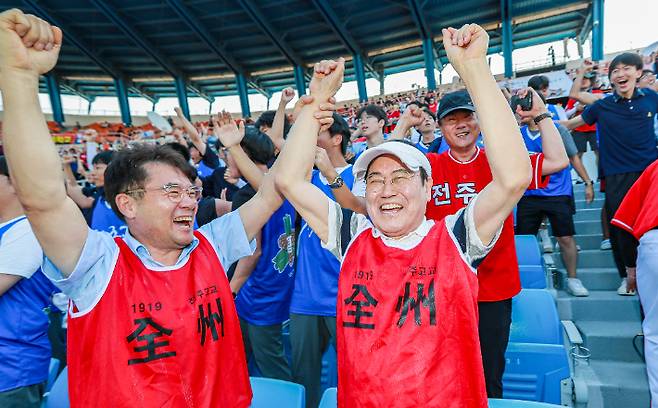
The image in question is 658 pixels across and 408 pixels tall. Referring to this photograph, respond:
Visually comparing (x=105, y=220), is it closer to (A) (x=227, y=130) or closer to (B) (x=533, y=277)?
(A) (x=227, y=130)

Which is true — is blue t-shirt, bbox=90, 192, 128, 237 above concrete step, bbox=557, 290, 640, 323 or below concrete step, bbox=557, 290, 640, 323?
above

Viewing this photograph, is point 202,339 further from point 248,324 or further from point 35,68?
point 248,324

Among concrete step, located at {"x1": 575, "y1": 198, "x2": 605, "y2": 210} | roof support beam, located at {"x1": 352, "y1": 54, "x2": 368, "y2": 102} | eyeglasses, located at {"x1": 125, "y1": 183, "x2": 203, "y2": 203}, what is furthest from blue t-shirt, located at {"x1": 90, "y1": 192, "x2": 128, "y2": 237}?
roof support beam, located at {"x1": 352, "y1": 54, "x2": 368, "y2": 102}

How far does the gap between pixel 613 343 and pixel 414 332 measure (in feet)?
8.92

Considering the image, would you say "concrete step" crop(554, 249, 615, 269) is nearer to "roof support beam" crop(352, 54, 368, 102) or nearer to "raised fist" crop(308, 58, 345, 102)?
"raised fist" crop(308, 58, 345, 102)

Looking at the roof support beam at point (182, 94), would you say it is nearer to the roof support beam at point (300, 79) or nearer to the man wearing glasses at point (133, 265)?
the roof support beam at point (300, 79)

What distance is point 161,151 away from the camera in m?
1.62

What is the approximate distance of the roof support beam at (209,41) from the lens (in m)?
22.0

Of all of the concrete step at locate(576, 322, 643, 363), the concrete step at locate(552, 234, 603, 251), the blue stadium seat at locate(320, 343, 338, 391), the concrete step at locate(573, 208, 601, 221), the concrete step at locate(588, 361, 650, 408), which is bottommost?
the concrete step at locate(588, 361, 650, 408)

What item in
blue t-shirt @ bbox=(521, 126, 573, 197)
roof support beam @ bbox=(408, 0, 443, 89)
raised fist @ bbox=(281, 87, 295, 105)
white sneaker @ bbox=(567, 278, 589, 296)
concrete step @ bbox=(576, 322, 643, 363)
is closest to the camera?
raised fist @ bbox=(281, 87, 295, 105)

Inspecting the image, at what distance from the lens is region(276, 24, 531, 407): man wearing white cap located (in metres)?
1.29

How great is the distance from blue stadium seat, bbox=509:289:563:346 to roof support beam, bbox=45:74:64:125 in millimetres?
33079

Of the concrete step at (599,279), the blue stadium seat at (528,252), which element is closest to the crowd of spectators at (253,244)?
the blue stadium seat at (528,252)

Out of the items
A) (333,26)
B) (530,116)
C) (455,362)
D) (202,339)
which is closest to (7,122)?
(202,339)
